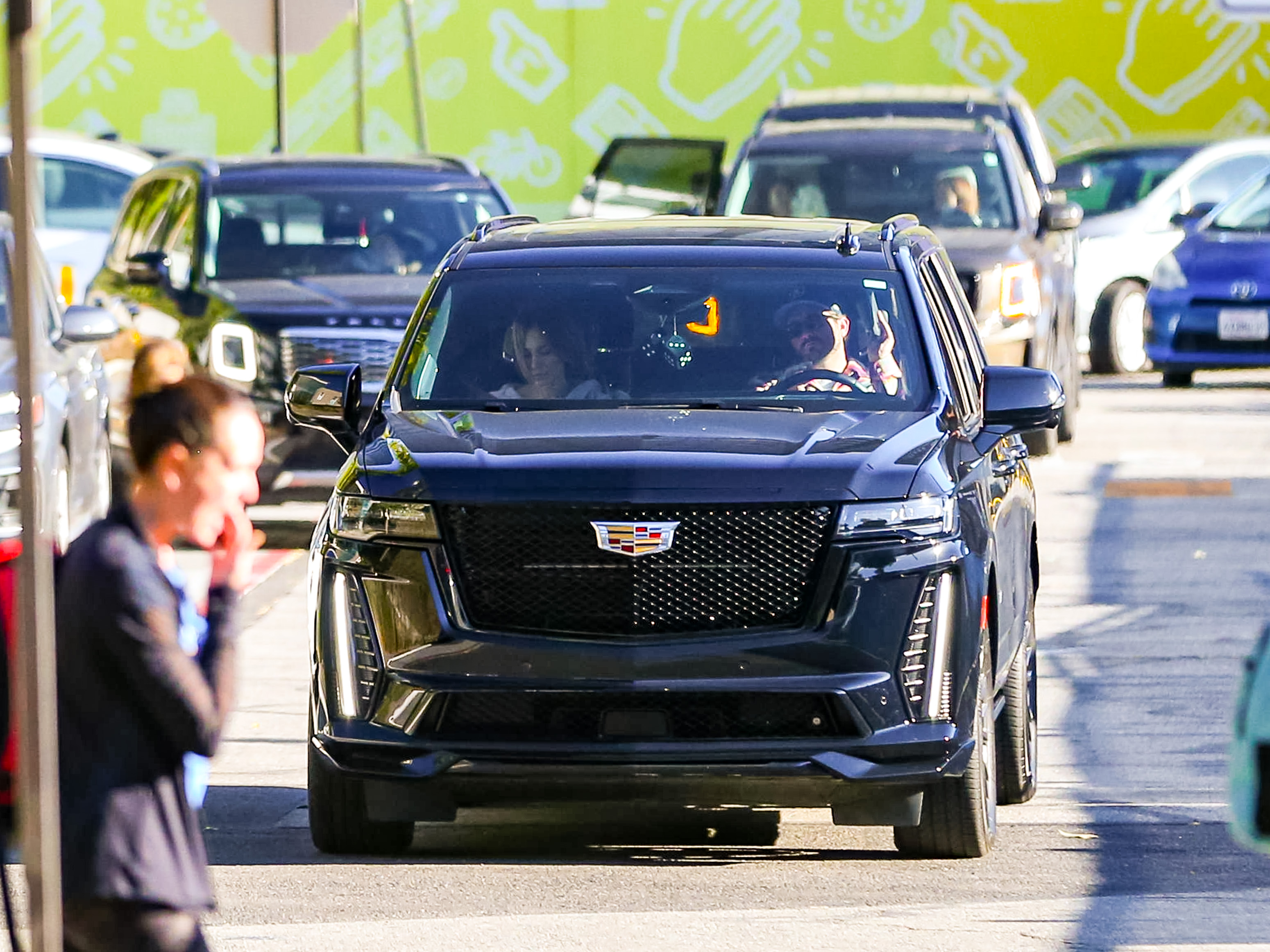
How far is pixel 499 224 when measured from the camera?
9.34 metres

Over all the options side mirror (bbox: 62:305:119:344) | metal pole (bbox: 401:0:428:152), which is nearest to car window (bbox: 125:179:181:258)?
side mirror (bbox: 62:305:119:344)

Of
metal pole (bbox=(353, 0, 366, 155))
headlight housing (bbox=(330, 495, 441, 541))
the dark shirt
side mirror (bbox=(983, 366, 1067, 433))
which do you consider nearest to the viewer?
the dark shirt

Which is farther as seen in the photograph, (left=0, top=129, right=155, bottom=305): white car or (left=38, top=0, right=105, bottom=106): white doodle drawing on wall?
(left=38, top=0, right=105, bottom=106): white doodle drawing on wall

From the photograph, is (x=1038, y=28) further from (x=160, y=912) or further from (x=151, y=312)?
(x=160, y=912)

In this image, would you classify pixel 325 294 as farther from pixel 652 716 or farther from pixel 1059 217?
pixel 652 716

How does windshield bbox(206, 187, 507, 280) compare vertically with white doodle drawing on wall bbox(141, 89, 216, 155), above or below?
above

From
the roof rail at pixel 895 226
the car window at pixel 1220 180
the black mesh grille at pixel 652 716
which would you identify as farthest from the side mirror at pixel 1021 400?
the car window at pixel 1220 180

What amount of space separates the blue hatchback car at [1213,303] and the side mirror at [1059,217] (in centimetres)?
499

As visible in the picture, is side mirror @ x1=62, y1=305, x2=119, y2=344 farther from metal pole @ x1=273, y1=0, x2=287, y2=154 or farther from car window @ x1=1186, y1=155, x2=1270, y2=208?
car window @ x1=1186, y1=155, x2=1270, y2=208

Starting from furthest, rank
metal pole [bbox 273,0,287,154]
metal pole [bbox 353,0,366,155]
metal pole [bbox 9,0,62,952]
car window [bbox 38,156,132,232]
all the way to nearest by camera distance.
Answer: metal pole [bbox 353,0,366,155], car window [bbox 38,156,132,232], metal pole [bbox 273,0,287,154], metal pole [bbox 9,0,62,952]

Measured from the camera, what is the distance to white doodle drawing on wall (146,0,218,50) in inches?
1485

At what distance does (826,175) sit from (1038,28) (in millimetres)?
21258

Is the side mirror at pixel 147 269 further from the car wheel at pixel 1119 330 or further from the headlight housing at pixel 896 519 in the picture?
the car wheel at pixel 1119 330

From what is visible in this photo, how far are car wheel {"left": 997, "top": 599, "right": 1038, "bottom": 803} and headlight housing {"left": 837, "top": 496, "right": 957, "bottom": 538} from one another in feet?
3.52
